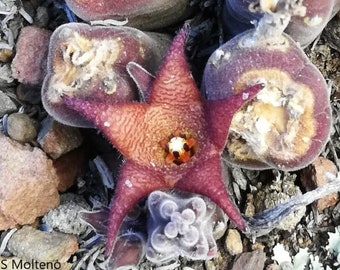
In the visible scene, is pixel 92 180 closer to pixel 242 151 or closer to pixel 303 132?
pixel 242 151

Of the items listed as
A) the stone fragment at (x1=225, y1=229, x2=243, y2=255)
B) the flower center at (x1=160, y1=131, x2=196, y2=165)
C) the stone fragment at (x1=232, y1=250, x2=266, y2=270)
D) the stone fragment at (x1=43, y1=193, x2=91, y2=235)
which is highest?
the flower center at (x1=160, y1=131, x2=196, y2=165)

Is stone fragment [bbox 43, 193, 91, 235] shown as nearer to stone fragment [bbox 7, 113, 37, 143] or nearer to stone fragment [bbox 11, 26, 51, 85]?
stone fragment [bbox 7, 113, 37, 143]

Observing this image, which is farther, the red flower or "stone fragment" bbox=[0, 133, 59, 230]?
"stone fragment" bbox=[0, 133, 59, 230]

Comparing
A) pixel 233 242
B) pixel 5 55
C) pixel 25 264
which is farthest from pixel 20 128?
pixel 233 242

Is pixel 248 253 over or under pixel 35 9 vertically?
under

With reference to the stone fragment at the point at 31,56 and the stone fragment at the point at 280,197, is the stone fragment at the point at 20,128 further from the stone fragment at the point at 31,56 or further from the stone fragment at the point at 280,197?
the stone fragment at the point at 280,197

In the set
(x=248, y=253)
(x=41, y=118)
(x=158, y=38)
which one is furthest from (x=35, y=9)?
(x=248, y=253)

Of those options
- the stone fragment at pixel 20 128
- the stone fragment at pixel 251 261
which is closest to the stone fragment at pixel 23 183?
the stone fragment at pixel 20 128

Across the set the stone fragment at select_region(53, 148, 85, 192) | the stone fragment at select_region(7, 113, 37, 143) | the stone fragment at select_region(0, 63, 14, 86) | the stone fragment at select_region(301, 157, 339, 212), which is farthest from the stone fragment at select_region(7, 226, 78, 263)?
the stone fragment at select_region(301, 157, 339, 212)
